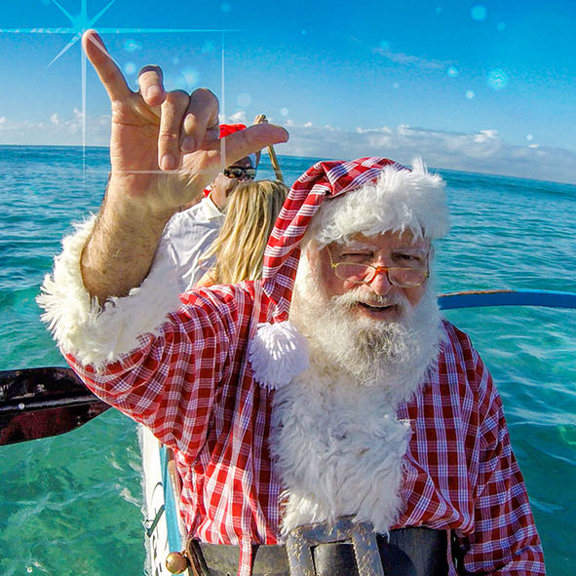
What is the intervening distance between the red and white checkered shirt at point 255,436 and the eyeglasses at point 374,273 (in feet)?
0.75

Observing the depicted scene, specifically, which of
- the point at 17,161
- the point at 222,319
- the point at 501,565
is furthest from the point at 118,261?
the point at 17,161

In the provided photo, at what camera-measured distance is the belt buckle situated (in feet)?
4.68

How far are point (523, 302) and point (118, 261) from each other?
2.77m

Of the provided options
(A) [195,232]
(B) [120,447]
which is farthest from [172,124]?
(B) [120,447]

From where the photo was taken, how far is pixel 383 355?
1.55 m

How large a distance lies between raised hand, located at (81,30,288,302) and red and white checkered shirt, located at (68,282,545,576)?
22 cm

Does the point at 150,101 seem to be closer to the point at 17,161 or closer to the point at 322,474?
the point at 322,474

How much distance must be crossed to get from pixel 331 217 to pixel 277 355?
0.41 m

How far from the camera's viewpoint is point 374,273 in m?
1.56

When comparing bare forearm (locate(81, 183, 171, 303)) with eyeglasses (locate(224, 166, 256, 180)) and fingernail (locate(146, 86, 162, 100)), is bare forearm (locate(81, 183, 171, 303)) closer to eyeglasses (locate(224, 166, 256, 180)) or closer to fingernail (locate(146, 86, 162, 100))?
fingernail (locate(146, 86, 162, 100))

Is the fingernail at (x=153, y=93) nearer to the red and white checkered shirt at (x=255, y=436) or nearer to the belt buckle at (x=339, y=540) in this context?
the red and white checkered shirt at (x=255, y=436)

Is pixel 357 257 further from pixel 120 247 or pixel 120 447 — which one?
pixel 120 447

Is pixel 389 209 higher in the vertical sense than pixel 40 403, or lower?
higher

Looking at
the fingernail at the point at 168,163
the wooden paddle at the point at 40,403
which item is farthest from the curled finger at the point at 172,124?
the wooden paddle at the point at 40,403
